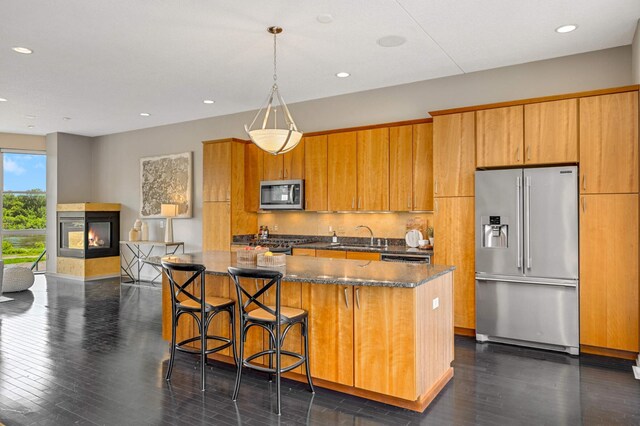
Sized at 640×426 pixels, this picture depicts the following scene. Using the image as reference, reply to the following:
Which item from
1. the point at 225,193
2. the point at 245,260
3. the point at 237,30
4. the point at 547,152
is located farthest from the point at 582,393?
the point at 225,193

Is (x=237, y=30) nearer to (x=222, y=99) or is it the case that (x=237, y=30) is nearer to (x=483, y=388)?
(x=222, y=99)

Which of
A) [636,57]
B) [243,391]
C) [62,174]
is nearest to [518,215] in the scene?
[636,57]

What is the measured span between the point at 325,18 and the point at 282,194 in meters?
3.02

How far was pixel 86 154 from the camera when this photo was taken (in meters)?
9.54

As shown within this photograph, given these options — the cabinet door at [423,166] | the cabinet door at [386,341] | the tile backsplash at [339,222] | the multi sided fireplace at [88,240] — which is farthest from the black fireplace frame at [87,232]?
the cabinet door at [386,341]

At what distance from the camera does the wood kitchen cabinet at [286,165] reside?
20.3 ft

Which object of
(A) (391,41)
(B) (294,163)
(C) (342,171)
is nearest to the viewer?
(A) (391,41)

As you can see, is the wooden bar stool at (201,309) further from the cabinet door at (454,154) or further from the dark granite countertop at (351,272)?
the cabinet door at (454,154)

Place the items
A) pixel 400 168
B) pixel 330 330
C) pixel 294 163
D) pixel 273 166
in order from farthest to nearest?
pixel 273 166 < pixel 294 163 < pixel 400 168 < pixel 330 330

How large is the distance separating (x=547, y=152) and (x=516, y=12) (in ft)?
4.60

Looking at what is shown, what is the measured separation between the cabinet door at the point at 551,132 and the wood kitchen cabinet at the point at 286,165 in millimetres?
3011

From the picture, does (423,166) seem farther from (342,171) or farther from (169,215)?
(169,215)

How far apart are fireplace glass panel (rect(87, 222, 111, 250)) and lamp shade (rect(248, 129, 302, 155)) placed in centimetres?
644

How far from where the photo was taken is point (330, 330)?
3148 millimetres
